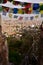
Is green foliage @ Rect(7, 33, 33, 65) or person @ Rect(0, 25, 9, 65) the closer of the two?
person @ Rect(0, 25, 9, 65)

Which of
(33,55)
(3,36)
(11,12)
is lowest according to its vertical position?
(33,55)

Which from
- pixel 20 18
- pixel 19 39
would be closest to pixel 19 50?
pixel 19 39

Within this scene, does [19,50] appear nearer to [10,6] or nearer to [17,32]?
[17,32]

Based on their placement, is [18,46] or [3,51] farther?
[18,46]

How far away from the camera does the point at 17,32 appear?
5777 mm

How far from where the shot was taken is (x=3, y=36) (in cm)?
571

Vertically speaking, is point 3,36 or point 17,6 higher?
point 17,6

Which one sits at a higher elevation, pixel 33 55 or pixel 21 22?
pixel 21 22

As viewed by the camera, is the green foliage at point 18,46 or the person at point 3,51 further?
the green foliage at point 18,46

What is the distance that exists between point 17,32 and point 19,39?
0.13 m

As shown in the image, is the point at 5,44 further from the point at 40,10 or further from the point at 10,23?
the point at 40,10

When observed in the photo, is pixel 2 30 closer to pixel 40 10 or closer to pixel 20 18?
pixel 20 18

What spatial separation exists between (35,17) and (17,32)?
42cm

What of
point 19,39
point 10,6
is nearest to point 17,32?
point 19,39
